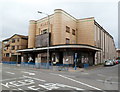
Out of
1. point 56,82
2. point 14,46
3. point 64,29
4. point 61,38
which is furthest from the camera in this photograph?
point 14,46

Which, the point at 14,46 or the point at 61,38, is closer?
the point at 61,38

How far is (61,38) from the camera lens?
113 ft

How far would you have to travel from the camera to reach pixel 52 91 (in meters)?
8.54

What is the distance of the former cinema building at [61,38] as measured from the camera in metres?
29.8

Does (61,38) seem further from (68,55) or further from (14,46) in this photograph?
(14,46)

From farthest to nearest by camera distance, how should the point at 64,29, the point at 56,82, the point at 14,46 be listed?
the point at 14,46 → the point at 64,29 → the point at 56,82

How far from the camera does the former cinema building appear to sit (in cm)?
2983

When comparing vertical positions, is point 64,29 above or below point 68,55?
above

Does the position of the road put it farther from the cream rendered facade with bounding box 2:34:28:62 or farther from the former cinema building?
the cream rendered facade with bounding box 2:34:28:62

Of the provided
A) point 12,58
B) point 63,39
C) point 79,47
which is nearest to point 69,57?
point 79,47

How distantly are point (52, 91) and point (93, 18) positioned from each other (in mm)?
32731

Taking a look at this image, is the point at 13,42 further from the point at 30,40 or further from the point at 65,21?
the point at 65,21

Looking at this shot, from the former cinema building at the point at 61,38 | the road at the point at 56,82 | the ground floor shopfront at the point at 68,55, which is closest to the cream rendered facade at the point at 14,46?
the former cinema building at the point at 61,38

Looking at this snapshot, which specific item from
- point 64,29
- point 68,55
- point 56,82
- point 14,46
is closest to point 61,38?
point 64,29
